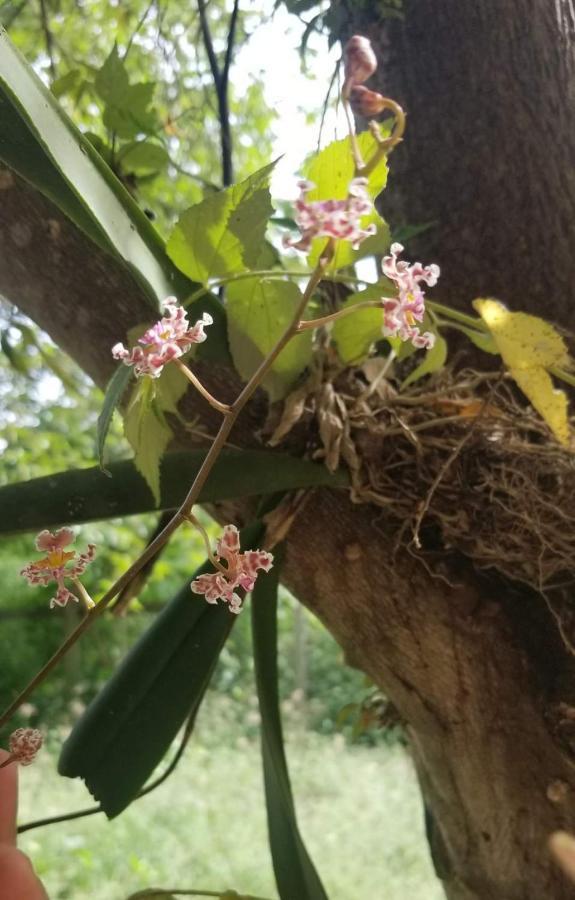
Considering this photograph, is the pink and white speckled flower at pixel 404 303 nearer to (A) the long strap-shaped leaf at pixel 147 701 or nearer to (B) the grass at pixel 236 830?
(A) the long strap-shaped leaf at pixel 147 701

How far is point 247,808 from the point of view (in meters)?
1.03

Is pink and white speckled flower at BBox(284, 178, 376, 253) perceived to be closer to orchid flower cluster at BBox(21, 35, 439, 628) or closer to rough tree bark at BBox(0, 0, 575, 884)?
orchid flower cluster at BBox(21, 35, 439, 628)

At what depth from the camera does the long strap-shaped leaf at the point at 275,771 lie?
14.7 inches

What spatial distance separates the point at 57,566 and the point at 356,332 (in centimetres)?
18

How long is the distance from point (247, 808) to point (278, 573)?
28.5 inches

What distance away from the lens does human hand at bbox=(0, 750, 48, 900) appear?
11.9 inches

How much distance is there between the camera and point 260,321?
14.1 inches

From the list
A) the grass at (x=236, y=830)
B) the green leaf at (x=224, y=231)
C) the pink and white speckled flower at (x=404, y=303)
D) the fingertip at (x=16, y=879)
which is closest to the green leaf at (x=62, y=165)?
the green leaf at (x=224, y=231)

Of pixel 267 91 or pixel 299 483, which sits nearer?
pixel 299 483

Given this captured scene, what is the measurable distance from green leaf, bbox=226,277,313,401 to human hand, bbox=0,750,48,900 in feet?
0.67

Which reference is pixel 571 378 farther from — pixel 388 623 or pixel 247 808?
pixel 247 808

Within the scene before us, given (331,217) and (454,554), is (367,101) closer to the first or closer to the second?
(331,217)

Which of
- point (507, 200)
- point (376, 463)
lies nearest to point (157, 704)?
point (376, 463)

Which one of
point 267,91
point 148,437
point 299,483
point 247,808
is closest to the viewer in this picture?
point 148,437
